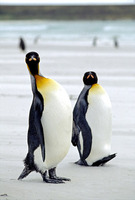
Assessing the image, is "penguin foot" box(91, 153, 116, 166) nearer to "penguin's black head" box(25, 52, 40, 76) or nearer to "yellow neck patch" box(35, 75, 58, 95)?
"yellow neck patch" box(35, 75, 58, 95)

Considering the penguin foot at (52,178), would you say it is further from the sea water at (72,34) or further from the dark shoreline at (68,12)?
the dark shoreline at (68,12)

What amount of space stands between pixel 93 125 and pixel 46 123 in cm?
80

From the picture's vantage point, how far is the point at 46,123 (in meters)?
4.50

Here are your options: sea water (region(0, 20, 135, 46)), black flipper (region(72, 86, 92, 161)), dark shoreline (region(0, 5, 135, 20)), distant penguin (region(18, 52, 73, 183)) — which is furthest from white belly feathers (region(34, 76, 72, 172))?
dark shoreline (region(0, 5, 135, 20))

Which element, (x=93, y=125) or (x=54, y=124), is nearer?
(x=54, y=124)

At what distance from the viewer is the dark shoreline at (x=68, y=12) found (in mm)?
109312

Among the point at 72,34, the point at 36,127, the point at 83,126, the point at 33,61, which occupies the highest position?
the point at 33,61

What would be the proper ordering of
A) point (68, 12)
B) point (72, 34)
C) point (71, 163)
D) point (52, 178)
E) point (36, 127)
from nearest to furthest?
point (36, 127) < point (52, 178) < point (71, 163) < point (72, 34) < point (68, 12)

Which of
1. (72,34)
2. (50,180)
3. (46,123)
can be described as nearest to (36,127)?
(46,123)

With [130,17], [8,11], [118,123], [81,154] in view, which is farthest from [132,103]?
[8,11]

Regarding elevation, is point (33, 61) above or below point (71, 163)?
above

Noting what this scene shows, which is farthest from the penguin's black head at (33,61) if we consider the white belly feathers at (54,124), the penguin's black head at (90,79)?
the penguin's black head at (90,79)

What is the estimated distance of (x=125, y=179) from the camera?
15.1ft

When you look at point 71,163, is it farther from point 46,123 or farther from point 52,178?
point 46,123
